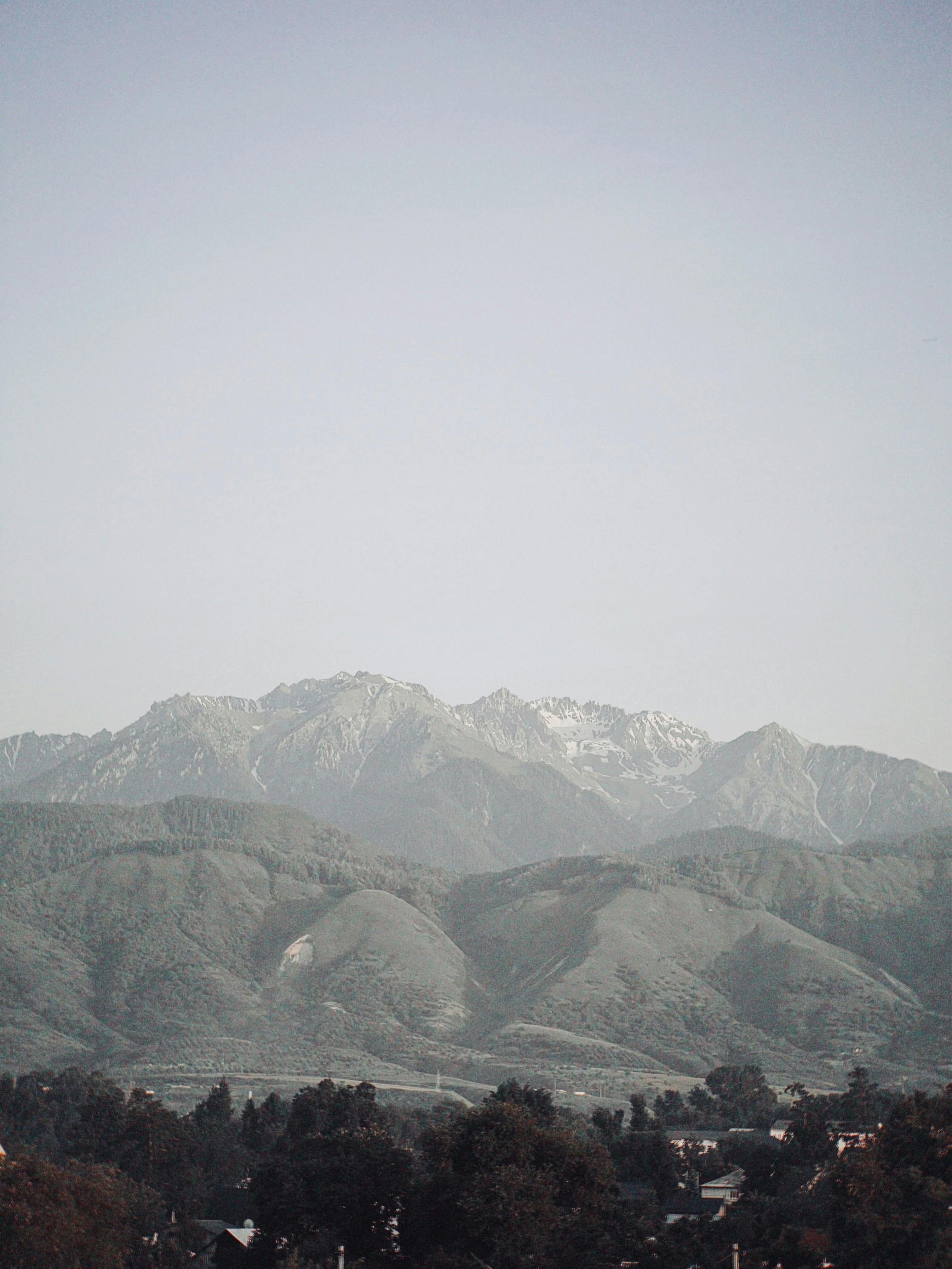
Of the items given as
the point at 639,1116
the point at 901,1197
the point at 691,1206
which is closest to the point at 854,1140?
the point at 901,1197

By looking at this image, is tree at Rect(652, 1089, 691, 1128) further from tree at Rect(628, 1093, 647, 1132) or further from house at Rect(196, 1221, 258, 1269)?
house at Rect(196, 1221, 258, 1269)

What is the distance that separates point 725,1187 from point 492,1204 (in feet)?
150

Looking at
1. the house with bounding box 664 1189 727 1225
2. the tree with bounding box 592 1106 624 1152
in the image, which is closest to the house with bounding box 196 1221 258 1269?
the house with bounding box 664 1189 727 1225

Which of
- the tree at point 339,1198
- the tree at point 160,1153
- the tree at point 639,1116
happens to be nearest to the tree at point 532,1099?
the tree at point 639,1116

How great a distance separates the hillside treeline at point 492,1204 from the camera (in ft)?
168

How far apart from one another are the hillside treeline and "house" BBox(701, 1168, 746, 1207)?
875 mm

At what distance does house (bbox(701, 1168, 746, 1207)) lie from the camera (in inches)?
3553

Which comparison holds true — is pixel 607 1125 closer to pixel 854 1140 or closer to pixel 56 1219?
pixel 854 1140

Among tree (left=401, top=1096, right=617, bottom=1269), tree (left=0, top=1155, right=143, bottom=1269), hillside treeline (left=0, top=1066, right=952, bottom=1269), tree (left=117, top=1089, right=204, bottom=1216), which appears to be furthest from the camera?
tree (left=117, top=1089, right=204, bottom=1216)

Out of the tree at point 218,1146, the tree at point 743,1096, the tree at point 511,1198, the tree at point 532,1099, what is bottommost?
the tree at point 218,1146

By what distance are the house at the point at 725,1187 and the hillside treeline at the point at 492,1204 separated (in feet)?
2.87

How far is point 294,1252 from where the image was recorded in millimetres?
54000

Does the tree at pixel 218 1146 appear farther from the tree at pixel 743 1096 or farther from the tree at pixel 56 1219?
the tree at pixel 743 1096

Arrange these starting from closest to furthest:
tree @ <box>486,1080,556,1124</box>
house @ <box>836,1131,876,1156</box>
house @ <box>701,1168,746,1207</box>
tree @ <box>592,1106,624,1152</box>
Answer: house @ <box>836,1131,876,1156</box>, house @ <box>701,1168,746,1207</box>, tree @ <box>486,1080,556,1124</box>, tree @ <box>592,1106,624,1152</box>
